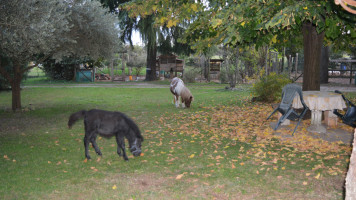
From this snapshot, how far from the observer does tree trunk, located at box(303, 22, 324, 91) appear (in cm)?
898

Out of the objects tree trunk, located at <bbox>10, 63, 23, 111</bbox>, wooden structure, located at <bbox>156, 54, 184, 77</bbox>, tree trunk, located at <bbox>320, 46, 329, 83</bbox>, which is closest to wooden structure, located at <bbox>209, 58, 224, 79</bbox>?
wooden structure, located at <bbox>156, 54, 184, 77</bbox>

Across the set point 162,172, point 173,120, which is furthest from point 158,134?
point 162,172

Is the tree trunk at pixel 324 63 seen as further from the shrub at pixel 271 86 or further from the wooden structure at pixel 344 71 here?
the shrub at pixel 271 86

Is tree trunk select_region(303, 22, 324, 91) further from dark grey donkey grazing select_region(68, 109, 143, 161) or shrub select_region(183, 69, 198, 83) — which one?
shrub select_region(183, 69, 198, 83)

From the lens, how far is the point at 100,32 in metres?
12.2

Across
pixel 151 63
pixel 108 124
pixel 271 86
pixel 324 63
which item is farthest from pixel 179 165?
pixel 151 63

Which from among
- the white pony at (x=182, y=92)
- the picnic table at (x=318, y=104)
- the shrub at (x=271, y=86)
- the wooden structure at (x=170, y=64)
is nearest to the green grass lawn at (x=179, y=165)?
the picnic table at (x=318, y=104)

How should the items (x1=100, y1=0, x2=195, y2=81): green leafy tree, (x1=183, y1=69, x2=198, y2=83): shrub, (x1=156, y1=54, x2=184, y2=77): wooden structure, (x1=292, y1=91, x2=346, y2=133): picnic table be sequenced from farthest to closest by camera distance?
(x1=156, y1=54, x2=184, y2=77): wooden structure → (x1=183, y1=69, x2=198, y2=83): shrub → (x1=100, y1=0, x2=195, y2=81): green leafy tree → (x1=292, y1=91, x2=346, y2=133): picnic table

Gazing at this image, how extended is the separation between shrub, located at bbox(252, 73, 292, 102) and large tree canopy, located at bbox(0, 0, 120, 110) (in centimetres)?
707

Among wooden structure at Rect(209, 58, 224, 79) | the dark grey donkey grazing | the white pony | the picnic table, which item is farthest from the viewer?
wooden structure at Rect(209, 58, 224, 79)

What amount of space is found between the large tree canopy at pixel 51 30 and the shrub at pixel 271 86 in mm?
7071

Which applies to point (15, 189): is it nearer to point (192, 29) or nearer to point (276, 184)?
point (276, 184)

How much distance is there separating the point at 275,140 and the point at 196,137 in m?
2.02

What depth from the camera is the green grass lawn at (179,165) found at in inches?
178
